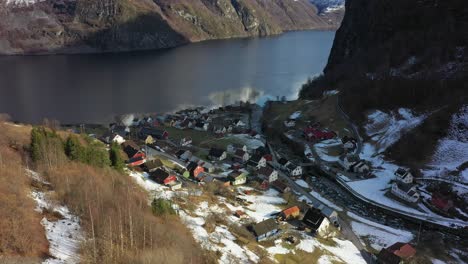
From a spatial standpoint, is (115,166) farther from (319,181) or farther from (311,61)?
(311,61)

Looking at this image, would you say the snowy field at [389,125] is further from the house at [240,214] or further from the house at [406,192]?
the house at [240,214]

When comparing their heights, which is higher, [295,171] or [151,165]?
[151,165]

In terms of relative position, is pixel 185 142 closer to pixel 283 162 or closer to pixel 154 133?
pixel 154 133

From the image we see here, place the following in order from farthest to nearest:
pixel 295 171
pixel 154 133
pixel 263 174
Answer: pixel 154 133, pixel 295 171, pixel 263 174

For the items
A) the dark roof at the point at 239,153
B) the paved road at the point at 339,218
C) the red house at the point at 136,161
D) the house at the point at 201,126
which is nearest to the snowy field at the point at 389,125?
the paved road at the point at 339,218

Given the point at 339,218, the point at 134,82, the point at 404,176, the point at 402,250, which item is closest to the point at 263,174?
the point at 339,218

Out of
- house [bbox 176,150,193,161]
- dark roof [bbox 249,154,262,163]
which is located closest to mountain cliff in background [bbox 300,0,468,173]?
dark roof [bbox 249,154,262,163]

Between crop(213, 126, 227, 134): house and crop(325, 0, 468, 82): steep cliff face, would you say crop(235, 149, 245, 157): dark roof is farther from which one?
crop(325, 0, 468, 82): steep cliff face
